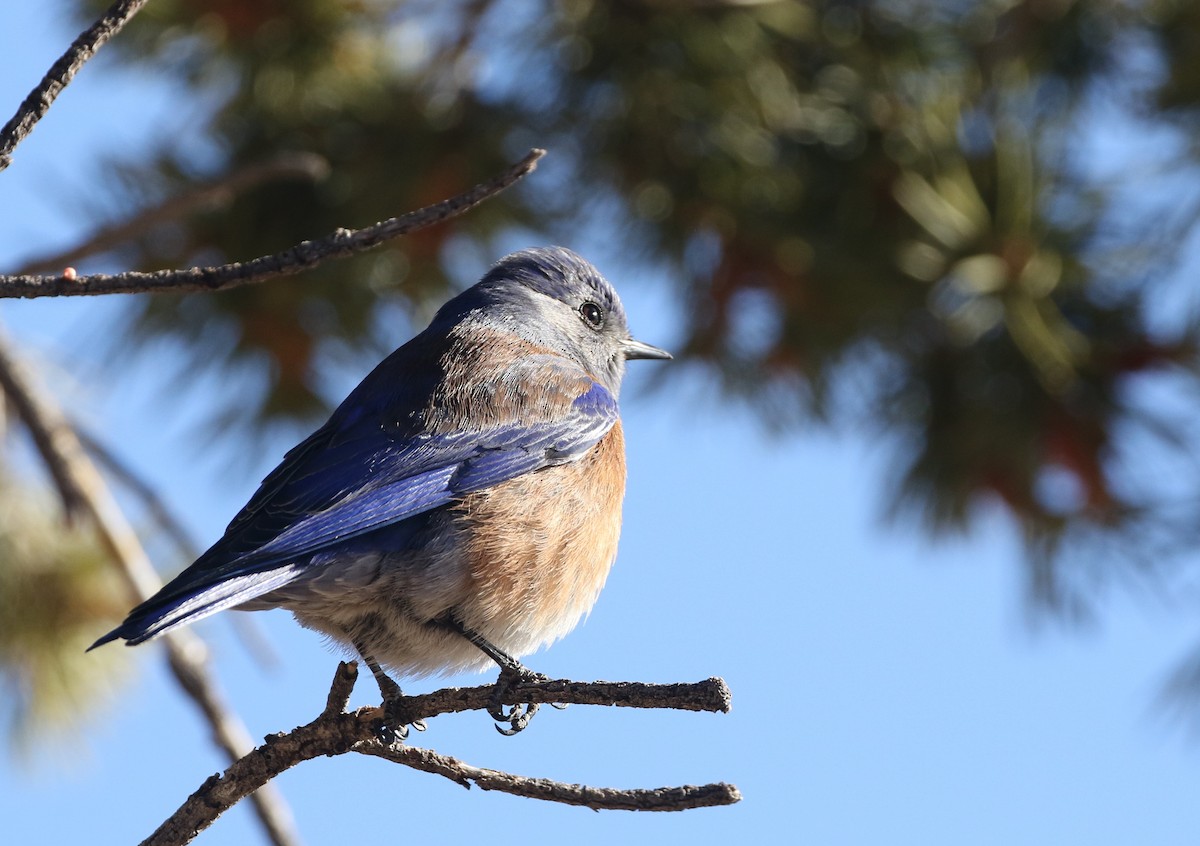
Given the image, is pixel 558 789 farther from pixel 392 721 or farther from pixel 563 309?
pixel 563 309

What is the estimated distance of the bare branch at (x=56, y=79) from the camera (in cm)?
195

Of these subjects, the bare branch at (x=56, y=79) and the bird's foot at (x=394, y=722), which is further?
the bird's foot at (x=394, y=722)

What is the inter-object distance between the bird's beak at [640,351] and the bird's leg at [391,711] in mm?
1719

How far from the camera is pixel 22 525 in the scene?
478cm

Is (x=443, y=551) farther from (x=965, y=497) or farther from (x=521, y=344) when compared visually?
(x=965, y=497)

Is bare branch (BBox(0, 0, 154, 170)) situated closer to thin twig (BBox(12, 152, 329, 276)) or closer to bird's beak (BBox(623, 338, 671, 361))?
thin twig (BBox(12, 152, 329, 276))

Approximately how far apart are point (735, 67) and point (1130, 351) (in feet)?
5.43

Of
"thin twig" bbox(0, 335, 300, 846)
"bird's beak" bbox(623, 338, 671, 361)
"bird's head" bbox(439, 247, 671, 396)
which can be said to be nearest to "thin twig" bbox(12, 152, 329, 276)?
"thin twig" bbox(0, 335, 300, 846)

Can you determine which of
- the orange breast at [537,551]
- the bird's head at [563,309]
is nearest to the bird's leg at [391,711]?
the orange breast at [537,551]

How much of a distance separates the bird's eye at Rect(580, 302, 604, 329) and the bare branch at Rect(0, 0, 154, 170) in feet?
8.92

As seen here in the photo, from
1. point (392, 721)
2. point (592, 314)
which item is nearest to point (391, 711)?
point (392, 721)

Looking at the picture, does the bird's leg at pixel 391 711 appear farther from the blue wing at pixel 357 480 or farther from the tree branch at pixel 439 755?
the blue wing at pixel 357 480

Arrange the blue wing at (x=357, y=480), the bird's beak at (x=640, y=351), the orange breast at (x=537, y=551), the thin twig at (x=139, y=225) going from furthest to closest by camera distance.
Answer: the bird's beak at (x=640, y=351), the orange breast at (x=537, y=551), the thin twig at (x=139, y=225), the blue wing at (x=357, y=480)

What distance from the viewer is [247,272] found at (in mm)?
1960
